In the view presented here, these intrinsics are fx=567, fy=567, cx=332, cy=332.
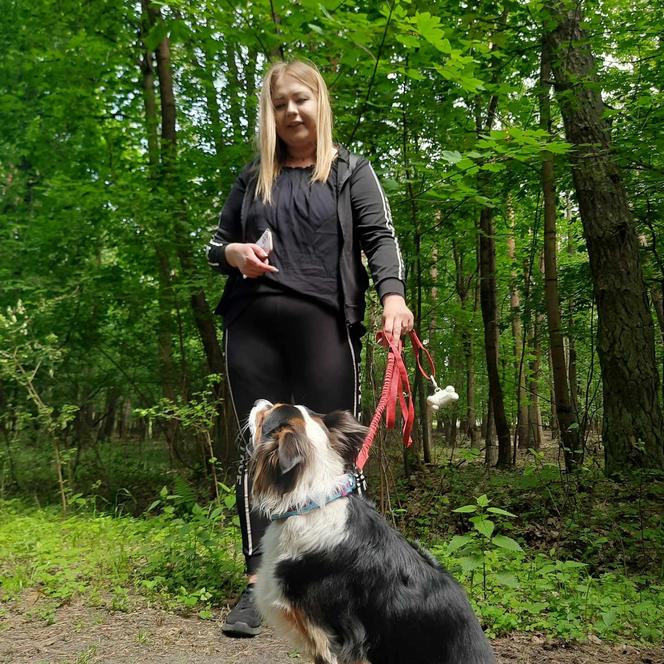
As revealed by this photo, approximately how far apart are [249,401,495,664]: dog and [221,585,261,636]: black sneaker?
781 mm

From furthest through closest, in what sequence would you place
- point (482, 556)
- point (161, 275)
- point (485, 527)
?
point (161, 275) < point (482, 556) < point (485, 527)

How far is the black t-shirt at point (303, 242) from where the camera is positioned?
2.75 m

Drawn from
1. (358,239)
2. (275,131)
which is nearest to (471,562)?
(358,239)

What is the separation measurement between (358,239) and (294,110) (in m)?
0.71

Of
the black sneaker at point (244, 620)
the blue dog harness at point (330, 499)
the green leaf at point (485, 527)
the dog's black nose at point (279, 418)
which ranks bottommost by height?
the black sneaker at point (244, 620)

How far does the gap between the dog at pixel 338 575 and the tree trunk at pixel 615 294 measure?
5119 mm

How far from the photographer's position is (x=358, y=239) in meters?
2.90

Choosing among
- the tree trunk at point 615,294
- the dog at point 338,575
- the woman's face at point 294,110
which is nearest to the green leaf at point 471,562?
the dog at point 338,575

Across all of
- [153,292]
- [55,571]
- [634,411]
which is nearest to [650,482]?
[634,411]

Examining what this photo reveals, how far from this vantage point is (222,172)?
23.0ft

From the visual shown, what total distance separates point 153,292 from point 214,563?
5.50 metres

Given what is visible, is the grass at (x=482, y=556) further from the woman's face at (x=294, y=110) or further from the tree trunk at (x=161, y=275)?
the tree trunk at (x=161, y=275)

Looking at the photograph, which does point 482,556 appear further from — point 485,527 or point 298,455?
point 298,455

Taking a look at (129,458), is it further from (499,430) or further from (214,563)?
(214,563)
